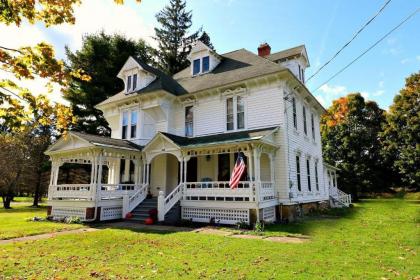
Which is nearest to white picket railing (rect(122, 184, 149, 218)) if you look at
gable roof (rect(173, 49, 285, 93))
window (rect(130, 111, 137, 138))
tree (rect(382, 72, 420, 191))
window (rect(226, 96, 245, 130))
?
window (rect(130, 111, 137, 138))

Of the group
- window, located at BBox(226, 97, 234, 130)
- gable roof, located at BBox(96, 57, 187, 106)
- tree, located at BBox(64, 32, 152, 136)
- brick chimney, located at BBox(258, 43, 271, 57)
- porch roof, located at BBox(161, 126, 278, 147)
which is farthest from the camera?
tree, located at BBox(64, 32, 152, 136)

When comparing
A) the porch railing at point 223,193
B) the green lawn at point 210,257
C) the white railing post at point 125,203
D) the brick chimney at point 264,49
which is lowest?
the green lawn at point 210,257

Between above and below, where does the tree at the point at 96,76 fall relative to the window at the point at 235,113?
above

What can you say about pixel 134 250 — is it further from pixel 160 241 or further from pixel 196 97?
pixel 196 97

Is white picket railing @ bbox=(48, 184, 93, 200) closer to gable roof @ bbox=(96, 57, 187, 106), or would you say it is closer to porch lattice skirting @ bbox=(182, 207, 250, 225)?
porch lattice skirting @ bbox=(182, 207, 250, 225)

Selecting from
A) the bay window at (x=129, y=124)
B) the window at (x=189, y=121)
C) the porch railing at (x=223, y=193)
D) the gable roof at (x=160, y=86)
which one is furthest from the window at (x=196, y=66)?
the porch railing at (x=223, y=193)

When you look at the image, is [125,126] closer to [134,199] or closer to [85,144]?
[85,144]

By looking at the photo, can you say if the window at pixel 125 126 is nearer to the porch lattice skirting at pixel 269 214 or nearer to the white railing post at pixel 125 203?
the white railing post at pixel 125 203

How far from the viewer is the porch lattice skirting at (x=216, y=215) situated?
526 inches

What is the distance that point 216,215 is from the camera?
14.1 meters

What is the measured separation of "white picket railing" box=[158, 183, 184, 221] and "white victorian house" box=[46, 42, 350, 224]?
57mm

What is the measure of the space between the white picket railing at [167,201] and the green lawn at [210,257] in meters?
3.62

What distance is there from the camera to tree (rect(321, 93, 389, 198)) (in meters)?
38.0

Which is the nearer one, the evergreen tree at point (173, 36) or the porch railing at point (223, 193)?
the porch railing at point (223, 193)
